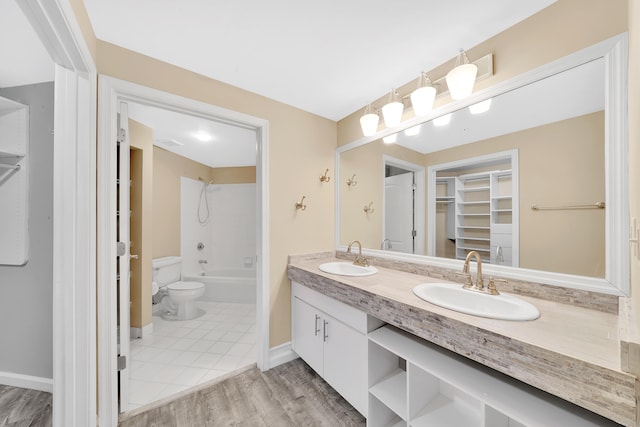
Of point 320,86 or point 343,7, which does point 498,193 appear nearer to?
point 343,7

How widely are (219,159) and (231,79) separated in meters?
2.57

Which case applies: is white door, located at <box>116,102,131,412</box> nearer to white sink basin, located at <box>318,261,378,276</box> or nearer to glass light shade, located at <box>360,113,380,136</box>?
white sink basin, located at <box>318,261,378,276</box>

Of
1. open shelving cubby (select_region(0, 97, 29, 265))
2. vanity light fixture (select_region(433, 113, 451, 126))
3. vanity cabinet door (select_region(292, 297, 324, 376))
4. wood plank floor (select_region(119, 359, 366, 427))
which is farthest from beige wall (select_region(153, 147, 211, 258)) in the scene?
vanity light fixture (select_region(433, 113, 451, 126))

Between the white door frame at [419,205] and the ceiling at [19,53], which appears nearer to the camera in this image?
the ceiling at [19,53]

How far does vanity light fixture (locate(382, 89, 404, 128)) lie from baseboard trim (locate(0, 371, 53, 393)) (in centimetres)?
302

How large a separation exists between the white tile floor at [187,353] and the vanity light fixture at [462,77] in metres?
2.47

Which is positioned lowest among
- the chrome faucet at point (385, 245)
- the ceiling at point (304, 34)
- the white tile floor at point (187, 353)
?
the white tile floor at point (187, 353)

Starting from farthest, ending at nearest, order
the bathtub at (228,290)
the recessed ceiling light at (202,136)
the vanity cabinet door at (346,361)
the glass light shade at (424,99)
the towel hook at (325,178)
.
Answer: the bathtub at (228,290) → the recessed ceiling light at (202,136) → the towel hook at (325,178) → the glass light shade at (424,99) → the vanity cabinet door at (346,361)

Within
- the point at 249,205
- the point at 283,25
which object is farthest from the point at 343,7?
the point at 249,205

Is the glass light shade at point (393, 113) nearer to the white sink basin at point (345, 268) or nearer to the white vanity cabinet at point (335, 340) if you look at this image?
the white sink basin at point (345, 268)

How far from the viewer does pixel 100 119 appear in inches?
51.2

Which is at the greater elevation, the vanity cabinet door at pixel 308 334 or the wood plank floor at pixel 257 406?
the vanity cabinet door at pixel 308 334

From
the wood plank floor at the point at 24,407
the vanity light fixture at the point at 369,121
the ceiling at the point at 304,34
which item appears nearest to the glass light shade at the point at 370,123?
the vanity light fixture at the point at 369,121

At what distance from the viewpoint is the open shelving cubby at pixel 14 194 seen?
5.24 feet
